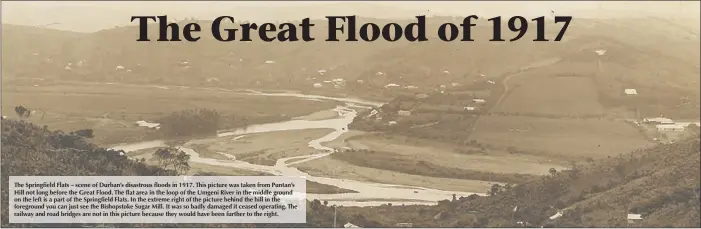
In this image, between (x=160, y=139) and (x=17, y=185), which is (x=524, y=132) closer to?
(x=160, y=139)

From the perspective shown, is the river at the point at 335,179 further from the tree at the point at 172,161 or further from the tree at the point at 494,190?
the tree at the point at 172,161

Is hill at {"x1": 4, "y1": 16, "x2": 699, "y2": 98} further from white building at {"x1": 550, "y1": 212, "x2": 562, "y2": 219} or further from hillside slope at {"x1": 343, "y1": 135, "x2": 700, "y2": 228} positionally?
white building at {"x1": 550, "y1": 212, "x2": 562, "y2": 219}

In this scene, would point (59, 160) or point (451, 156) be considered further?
point (451, 156)

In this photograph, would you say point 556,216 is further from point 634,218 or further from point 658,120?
point 658,120

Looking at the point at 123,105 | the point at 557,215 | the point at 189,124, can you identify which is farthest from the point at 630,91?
the point at 123,105

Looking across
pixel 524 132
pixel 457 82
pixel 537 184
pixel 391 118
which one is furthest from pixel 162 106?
pixel 537 184
